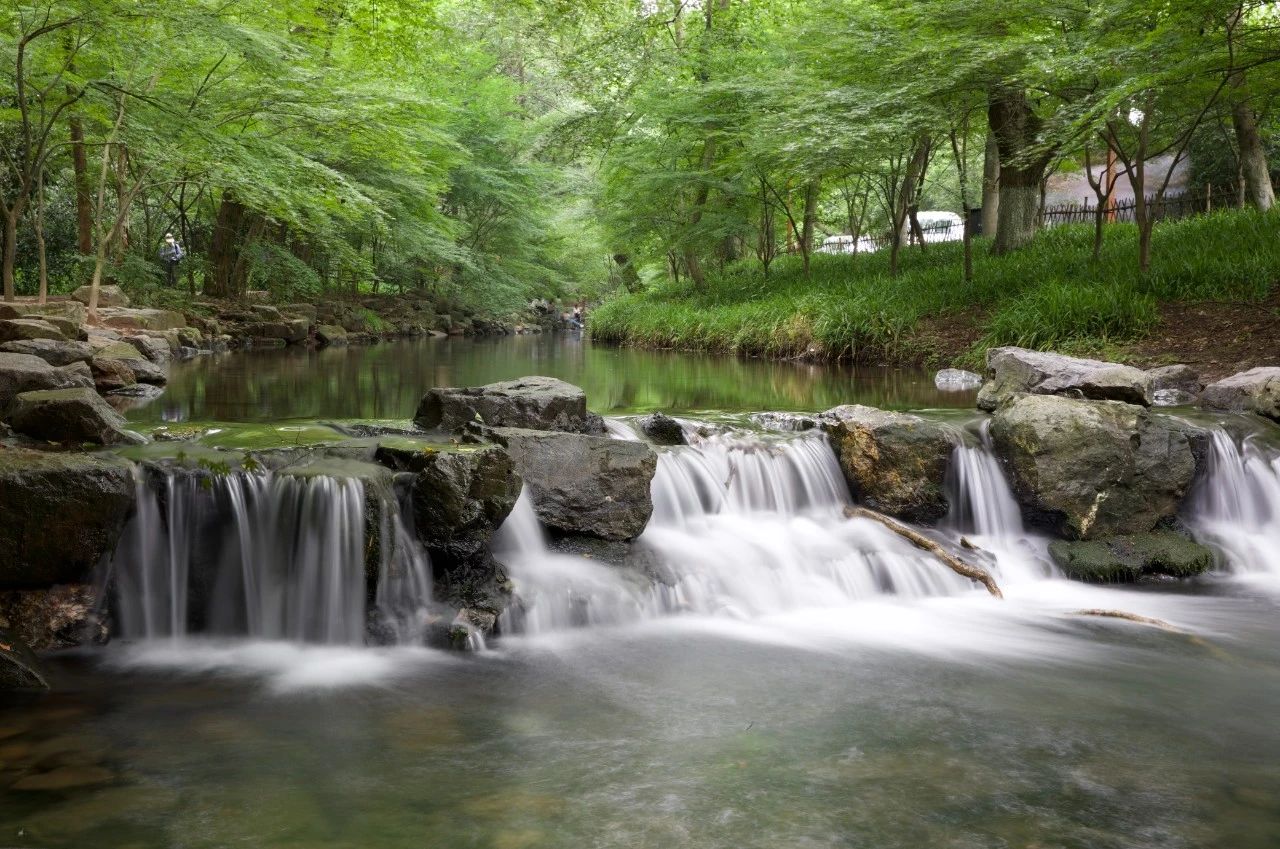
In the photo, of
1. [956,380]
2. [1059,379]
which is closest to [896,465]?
[1059,379]

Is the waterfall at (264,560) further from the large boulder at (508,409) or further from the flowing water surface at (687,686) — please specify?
the large boulder at (508,409)

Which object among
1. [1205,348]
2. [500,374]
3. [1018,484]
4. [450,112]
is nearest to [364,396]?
[500,374]

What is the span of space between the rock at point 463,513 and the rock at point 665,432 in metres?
2.31

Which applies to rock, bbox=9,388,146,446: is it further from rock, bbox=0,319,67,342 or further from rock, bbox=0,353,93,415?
rock, bbox=0,319,67,342

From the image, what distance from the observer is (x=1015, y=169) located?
642 inches

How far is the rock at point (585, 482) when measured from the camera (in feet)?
20.1

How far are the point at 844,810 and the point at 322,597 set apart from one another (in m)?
3.11

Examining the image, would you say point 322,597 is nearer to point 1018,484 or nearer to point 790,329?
point 1018,484

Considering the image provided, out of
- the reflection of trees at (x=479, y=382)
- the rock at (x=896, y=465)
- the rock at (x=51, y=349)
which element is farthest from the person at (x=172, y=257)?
the rock at (x=896, y=465)

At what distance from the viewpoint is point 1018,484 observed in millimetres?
7359

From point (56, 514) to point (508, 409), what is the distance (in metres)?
3.30

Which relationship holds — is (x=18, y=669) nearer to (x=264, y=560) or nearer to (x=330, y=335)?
(x=264, y=560)

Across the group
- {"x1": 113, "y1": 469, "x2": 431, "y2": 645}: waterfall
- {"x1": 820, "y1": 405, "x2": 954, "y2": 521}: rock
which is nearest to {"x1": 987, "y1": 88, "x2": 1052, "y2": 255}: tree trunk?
{"x1": 820, "y1": 405, "x2": 954, "y2": 521}: rock

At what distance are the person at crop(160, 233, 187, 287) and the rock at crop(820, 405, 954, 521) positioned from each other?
846 inches
